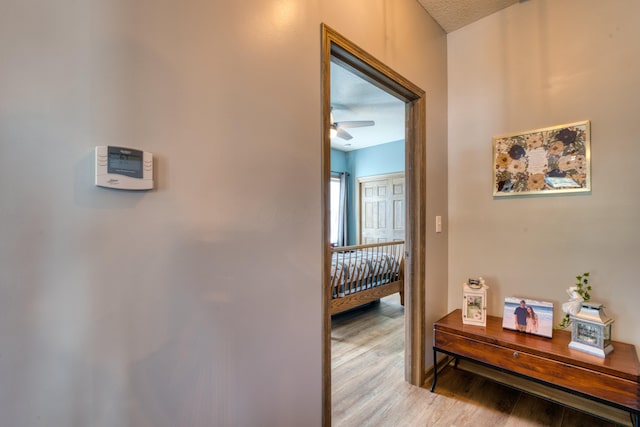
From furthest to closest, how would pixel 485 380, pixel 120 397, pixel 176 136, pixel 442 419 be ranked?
pixel 485 380, pixel 442 419, pixel 176 136, pixel 120 397

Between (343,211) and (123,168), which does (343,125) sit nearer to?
(343,211)

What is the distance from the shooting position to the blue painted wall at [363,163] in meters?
5.59

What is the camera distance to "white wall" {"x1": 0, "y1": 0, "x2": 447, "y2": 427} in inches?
26.6

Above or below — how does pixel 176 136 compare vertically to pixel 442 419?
above

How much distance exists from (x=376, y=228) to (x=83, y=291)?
545 centimetres

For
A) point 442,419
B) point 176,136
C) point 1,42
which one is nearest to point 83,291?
point 176,136

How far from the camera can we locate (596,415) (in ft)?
5.76

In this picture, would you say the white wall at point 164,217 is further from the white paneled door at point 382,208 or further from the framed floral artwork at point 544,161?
the white paneled door at point 382,208

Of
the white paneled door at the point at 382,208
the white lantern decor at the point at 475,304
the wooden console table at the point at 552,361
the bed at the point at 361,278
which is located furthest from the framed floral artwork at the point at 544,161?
the white paneled door at the point at 382,208

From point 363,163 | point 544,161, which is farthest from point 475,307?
point 363,163

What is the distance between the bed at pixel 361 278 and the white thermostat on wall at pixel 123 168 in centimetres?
249

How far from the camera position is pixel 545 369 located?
161 cm

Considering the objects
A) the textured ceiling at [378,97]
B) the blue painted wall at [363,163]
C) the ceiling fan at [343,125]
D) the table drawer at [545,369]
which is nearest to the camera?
the table drawer at [545,369]

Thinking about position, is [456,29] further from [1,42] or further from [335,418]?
[335,418]
